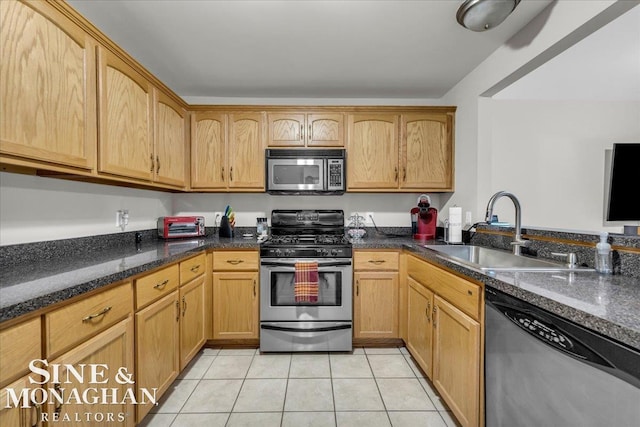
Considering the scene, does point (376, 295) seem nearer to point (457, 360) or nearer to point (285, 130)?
point (457, 360)

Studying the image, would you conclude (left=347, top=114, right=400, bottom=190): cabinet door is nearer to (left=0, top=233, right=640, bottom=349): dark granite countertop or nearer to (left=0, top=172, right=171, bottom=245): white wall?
(left=0, top=233, right=640, bottom=349): dark granite countertop

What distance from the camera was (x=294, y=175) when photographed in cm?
269

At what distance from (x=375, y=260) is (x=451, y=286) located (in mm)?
880

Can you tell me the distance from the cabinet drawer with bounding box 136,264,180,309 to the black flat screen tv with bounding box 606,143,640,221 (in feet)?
8.68

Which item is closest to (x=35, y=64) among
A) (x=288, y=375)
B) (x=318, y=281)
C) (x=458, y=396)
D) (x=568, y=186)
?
(x=318, y=281)

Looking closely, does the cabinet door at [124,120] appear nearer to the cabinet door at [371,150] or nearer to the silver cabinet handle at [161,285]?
the silver cabinet handle at [161,285]

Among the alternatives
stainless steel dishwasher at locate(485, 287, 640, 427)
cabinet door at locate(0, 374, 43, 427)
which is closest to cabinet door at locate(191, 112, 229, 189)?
cabinet door at locate(0, 374, 43, 427)

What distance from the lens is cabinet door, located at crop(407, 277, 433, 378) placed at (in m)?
1.86

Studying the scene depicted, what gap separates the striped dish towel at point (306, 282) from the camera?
7.55 feet

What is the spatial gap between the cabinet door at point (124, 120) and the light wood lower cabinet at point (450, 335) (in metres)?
2.01

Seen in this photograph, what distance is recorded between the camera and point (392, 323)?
2.42m

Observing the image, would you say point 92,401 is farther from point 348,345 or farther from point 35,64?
point 348,345

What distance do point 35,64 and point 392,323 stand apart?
2665 millimetres

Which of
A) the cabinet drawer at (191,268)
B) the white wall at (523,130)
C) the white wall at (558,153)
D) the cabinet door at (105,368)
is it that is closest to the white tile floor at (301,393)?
the cabinet door at (105,368)
